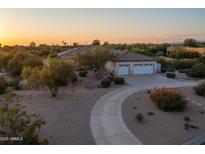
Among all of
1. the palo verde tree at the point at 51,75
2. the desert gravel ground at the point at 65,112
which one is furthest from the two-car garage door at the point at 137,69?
the palo verde tree at the point at 51,75

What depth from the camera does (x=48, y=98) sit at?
21.8 metres

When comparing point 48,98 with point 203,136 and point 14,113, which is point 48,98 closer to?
point 14,113

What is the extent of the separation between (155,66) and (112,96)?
661 inches

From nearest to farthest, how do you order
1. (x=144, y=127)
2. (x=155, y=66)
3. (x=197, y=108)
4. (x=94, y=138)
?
(x=94, y=138) → (x=144, y=127) → (x=197, y=108) → (x=155, y=66)

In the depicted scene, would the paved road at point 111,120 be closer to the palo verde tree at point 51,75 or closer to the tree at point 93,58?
the palo verde tree at point 51,75

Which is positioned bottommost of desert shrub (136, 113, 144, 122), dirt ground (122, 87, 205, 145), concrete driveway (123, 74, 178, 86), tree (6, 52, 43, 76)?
concrete driveway (123, 74, 178, 86)

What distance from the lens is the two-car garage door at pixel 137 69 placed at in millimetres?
34969

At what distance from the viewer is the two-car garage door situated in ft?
115

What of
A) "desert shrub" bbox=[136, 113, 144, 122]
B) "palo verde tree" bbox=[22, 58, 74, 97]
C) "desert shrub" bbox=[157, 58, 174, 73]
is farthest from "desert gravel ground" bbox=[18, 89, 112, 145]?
"desert shrub" bbox=[157, 58, 174, 73]

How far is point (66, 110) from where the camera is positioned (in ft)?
58.9

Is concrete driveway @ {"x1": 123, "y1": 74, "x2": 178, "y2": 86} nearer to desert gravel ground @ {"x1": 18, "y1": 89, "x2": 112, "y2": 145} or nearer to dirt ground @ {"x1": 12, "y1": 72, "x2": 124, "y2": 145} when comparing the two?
dirt ground @ {"x1": 12, "y1": 72, "x2": 124, "y2": 145}

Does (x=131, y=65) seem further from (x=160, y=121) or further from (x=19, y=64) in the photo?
(x=160, y=121)
